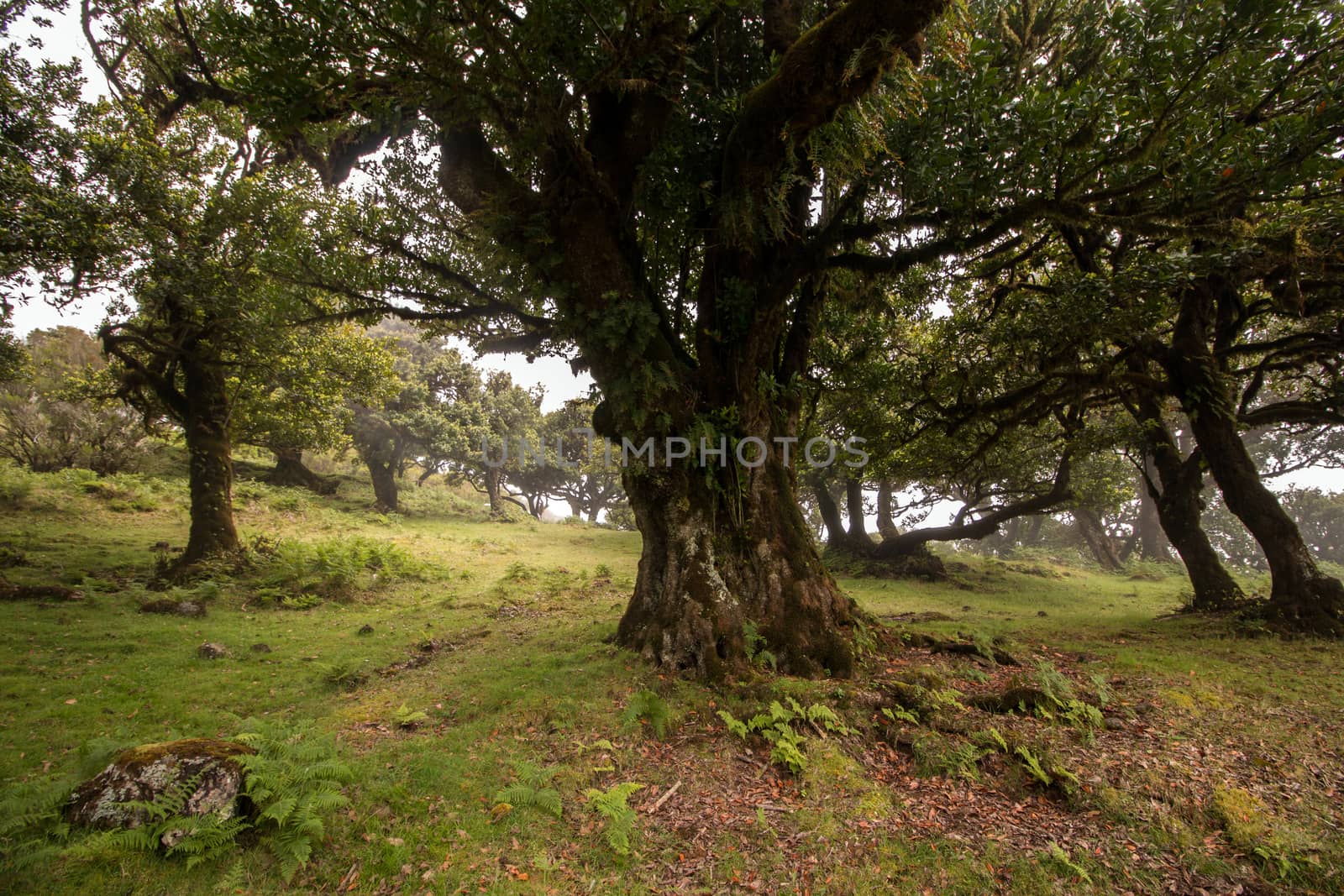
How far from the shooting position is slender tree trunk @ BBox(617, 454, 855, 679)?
22.8 ft

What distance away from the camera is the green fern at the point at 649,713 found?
5.60m

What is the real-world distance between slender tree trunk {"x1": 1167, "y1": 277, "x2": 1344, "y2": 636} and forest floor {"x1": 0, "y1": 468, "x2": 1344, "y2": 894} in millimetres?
1184

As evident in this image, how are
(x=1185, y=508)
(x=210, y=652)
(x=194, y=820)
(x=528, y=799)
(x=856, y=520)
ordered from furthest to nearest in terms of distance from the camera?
1. (x=856, y=520)
2. (x=1185, y=508)
3. (x=210, y=652)
4. (x=528, y=799)
5. (x=194, y=820)

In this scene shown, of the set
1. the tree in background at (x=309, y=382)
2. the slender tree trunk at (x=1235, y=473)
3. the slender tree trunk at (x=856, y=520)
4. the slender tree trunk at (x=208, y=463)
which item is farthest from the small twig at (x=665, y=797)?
the slender tree trunk at (x=856, y=520)

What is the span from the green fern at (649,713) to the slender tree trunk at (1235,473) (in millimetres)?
11063

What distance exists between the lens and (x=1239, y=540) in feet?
113

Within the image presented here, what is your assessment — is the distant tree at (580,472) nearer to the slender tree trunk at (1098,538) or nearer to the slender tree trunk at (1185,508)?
the slender tree trunk at (1185,508)

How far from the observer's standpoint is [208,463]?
1251 centimetres

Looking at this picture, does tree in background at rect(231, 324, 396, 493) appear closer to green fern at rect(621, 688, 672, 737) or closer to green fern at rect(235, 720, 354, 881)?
green fern at rect(235, 720, 354, 881)

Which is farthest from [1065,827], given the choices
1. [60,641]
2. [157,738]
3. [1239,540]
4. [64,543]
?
[1239,540]

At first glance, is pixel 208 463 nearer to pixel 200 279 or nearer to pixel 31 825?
pixel 200 279

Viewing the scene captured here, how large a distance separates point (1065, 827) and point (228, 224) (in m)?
16.4

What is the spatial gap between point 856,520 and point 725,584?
18.2m

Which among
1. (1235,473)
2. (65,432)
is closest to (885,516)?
(1235,473)
